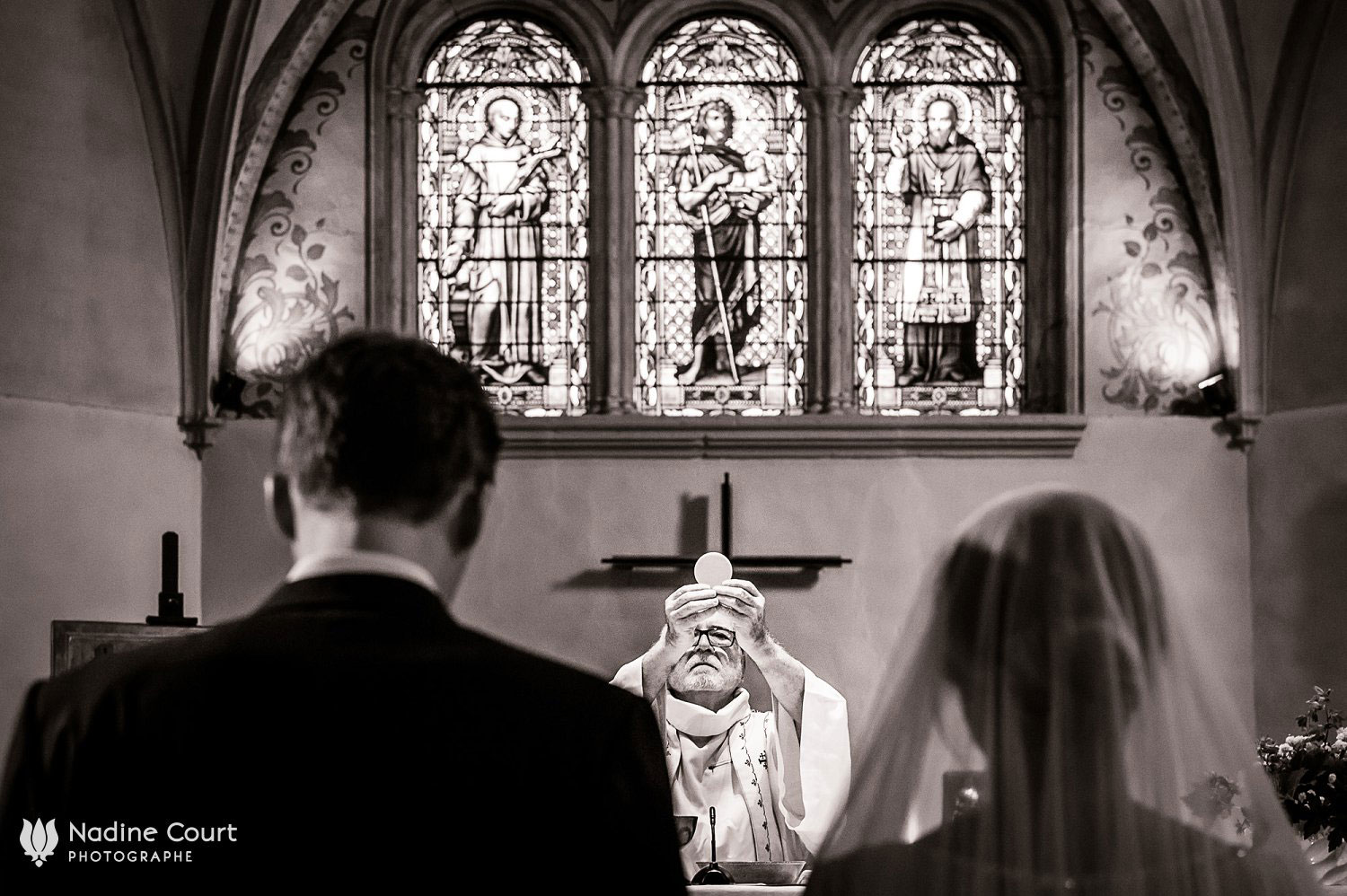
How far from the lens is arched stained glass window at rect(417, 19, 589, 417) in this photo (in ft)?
29.4

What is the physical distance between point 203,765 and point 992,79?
800cm

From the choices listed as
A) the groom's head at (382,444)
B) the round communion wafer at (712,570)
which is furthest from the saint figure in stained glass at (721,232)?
the groom's head at (382,444)

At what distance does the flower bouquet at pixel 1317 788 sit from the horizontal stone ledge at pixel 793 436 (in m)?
3.26

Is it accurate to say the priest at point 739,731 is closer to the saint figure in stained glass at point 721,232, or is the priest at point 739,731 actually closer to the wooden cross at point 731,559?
the wooden cross at point 731,559

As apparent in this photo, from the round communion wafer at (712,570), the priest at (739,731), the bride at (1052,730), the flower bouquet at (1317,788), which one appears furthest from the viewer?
the round communion wafer at (712,570)

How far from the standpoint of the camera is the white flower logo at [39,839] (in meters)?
1.56

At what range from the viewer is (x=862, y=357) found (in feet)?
29.2

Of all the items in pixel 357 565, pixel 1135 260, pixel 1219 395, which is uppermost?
pixel 1135 260

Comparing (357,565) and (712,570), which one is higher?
(357,565)

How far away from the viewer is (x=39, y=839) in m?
1.57

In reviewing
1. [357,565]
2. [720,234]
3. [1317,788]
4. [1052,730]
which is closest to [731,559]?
[720,234]

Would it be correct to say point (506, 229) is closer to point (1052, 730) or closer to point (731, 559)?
point (731, 559)

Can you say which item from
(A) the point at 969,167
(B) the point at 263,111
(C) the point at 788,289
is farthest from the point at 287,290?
(A) the point at 969,167

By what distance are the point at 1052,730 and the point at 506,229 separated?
24.5ft
